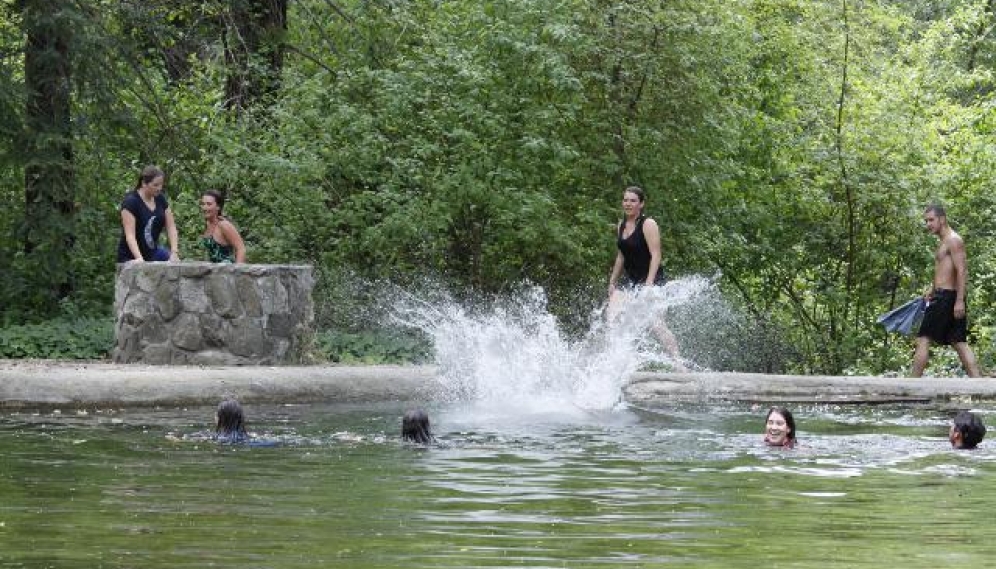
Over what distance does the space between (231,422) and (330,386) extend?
12.7 ft

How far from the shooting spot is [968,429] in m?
11.9

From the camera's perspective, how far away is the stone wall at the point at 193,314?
1681 centimetres

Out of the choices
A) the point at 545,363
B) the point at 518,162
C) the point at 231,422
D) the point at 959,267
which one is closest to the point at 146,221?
the point at 545,363

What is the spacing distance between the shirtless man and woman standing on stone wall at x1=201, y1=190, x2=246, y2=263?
691 centimetres

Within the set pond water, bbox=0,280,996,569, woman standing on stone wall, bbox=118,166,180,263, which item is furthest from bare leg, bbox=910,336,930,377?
woman standing on stone wall, bbox=118,166,180,263

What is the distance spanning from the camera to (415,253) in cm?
2172

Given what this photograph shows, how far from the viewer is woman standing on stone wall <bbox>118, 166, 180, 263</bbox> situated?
1728cm

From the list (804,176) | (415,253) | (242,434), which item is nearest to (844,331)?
(804,176)

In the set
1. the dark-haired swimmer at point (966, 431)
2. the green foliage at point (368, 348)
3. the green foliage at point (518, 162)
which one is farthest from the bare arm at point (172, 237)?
the dark-haired swimmer at point (966, 431)

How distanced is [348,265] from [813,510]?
13200 millimetres

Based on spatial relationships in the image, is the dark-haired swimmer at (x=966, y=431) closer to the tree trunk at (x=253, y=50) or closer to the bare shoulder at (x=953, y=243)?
the bare shoulder at (x=953, y=243)

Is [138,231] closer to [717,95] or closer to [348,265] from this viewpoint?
[348,265]

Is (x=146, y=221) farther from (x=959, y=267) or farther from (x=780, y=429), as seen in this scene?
(x=959, y=267)

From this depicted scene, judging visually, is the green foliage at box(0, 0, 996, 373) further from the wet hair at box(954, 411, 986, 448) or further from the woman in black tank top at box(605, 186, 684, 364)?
the wet hair at box(954, 411, 986, 448)
